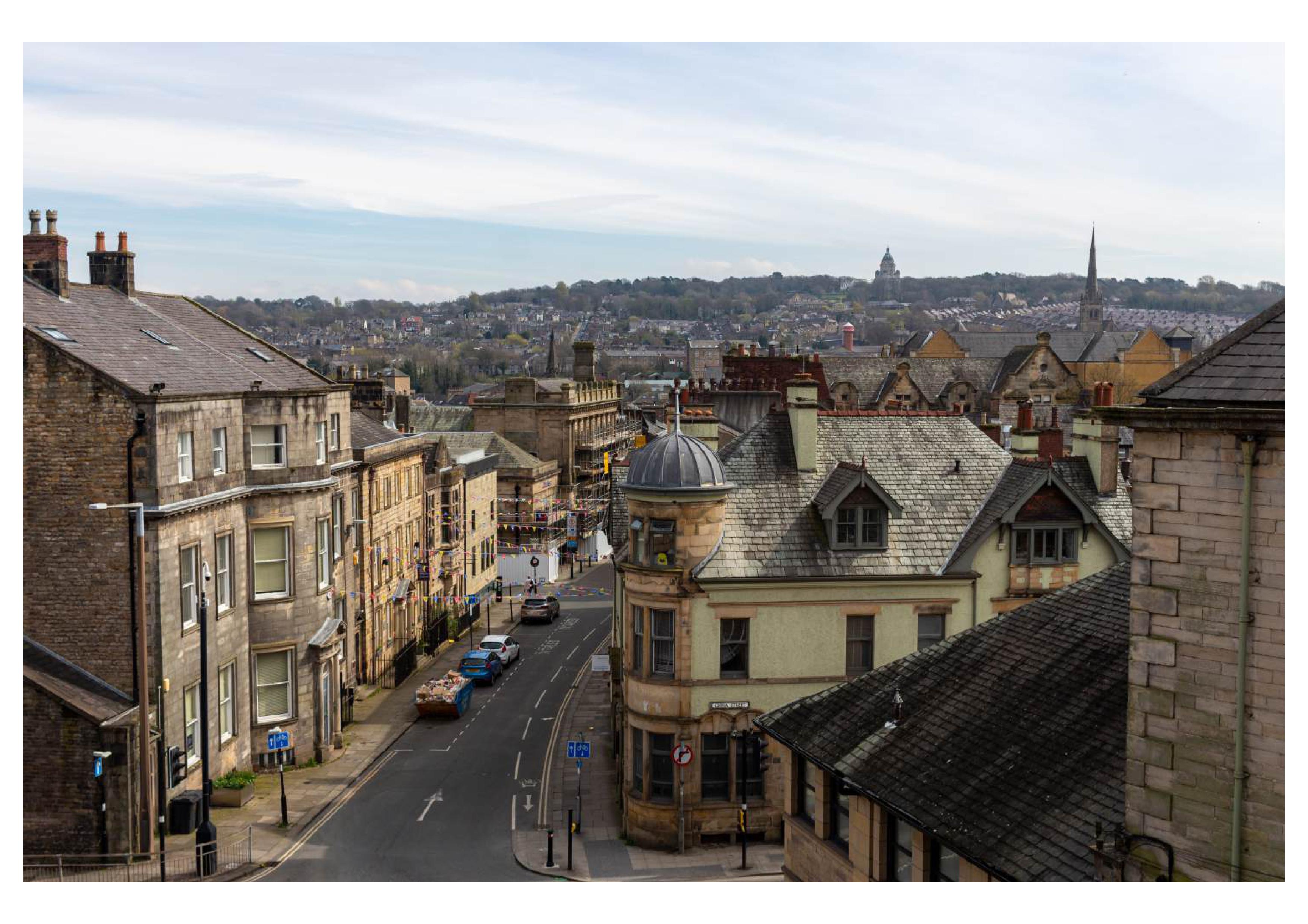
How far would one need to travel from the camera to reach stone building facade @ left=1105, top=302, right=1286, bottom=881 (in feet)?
35.6

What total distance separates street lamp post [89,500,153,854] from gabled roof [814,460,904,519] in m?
16.5

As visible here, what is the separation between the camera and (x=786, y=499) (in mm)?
31531

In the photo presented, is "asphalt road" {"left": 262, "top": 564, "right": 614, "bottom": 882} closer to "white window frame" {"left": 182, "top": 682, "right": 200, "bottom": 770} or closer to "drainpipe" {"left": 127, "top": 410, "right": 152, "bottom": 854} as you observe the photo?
"drainpipe" {"left": 127, "top": 410, "right": 152, "bottom": 854}

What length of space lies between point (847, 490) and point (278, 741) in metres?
17.9

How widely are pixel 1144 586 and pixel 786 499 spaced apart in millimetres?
19872

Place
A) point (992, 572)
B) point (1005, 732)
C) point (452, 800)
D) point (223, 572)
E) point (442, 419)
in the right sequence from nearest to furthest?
point (1005, 732) → point (992, 572) → point (223, 572) → point (452, 800) → point (442, 419)

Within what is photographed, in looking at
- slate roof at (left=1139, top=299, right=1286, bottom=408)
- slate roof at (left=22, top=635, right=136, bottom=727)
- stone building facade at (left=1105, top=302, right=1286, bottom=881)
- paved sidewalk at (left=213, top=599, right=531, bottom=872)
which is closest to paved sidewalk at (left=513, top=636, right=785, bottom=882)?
paved sidewalk at (left=213, top=599, right=531, bottom=872)

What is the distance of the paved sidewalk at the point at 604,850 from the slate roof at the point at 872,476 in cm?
687

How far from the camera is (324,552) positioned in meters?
38.2

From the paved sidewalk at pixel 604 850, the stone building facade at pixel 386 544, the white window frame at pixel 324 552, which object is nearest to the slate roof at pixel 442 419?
the stone building facade at pixel 386 544

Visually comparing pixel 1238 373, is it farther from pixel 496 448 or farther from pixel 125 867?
pixel 496 448

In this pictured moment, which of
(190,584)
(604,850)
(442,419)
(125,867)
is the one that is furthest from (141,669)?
(442,419)

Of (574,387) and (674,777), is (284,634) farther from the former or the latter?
(574,387)

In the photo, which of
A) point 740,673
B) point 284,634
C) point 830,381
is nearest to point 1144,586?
point 740,673
